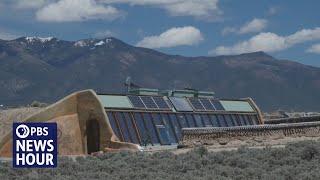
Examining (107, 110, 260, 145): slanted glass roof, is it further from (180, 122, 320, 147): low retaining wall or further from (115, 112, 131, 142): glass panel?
(180, 122, 320, 147): low retaining wall

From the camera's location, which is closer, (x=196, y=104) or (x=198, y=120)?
(x=198, y=120)

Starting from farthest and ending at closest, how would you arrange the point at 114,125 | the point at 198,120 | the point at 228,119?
the point at 228,119
the point at 198,120
the point at 114,125

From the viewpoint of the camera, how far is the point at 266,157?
23.1 metres

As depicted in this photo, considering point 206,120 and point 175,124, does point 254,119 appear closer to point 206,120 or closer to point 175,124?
point 206,120

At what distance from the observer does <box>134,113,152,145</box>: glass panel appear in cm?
3953

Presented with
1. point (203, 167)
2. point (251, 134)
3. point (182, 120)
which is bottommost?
point (203, 167)

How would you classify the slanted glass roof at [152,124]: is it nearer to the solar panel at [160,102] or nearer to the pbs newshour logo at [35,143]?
the solar panel at [160,102]

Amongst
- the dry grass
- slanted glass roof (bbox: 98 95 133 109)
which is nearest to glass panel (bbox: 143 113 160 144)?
slanted glass roof (bbox: 98 95 133 109)

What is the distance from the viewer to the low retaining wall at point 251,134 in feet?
95.4

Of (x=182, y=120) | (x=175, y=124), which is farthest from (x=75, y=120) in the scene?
(x=182, y=120)

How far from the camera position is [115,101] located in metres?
41.0

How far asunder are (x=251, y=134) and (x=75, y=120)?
14209 millimetres

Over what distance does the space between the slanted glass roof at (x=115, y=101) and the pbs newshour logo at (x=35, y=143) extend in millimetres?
20720

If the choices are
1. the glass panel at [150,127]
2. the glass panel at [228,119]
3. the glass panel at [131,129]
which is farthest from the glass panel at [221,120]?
the glass panel at [131,129]
